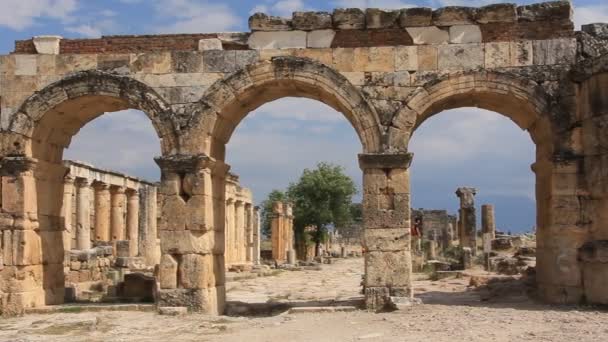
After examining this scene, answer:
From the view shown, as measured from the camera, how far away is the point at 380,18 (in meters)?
11.9

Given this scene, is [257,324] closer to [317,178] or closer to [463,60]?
[463,60]

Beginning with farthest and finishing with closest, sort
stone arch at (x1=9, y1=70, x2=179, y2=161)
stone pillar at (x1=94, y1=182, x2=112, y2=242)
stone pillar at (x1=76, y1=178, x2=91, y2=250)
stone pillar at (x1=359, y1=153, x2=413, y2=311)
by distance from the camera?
stone pillar at (x1=94, y1=182, x2=112, y2=242), stone pillar at (x1=76, y1=178, x2=91, y2=250), stone arch at (x1=9, y1=70, x2=179, y2=161), stone pillar at (x1=359, y1=153, x2=413, y2=311)

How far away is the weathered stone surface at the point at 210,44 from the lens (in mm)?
12125

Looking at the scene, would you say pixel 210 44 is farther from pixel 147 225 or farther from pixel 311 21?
pixel 147 225

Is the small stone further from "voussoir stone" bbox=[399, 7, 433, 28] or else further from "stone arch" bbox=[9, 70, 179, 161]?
"voussoir stone" bbox=[399, 7, 433, 28]

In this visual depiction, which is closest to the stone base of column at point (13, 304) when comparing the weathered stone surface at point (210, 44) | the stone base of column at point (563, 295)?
the weathered stone surface at point (210, 44)

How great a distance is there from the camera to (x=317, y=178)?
47.6 meters

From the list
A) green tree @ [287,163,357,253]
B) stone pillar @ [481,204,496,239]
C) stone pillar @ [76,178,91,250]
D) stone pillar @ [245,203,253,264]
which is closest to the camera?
stone pillar @ [76,178,91,250]

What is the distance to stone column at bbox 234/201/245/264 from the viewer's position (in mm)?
30155

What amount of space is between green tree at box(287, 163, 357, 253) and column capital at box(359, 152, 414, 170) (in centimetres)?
Result: 3432

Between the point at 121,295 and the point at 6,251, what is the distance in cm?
256

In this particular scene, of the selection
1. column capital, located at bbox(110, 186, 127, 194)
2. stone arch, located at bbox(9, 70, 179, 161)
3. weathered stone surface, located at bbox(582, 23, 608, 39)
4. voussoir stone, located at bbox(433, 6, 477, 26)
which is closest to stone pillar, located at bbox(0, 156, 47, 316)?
stone arch, located at bbox(9, 70, 179, 161)

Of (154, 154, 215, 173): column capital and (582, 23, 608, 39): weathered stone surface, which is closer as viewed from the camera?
(154, 154, 215, 173): column capital

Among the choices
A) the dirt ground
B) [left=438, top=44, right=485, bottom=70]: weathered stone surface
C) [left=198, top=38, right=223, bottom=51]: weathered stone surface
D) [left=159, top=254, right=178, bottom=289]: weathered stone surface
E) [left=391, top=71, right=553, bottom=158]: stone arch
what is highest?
[left=198, top=38, right=223, bottom=51]: weathered stone surface
